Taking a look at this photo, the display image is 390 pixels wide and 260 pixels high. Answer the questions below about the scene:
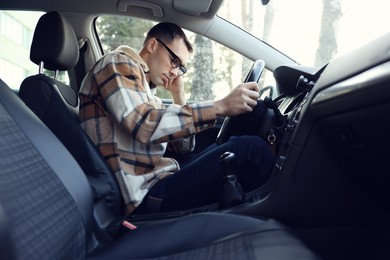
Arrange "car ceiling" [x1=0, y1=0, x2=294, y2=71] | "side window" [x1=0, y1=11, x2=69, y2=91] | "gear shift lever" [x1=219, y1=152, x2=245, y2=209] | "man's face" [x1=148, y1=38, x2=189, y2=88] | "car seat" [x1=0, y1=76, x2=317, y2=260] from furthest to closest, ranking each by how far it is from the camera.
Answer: "side window" [x1=0, y1=11, x2=69, y2=91] < "car ceiling" [x1=0, y1=0, x2=294, y2=71] < "man's face" [x1=148, y1=38, x2=189, y2=88] < "gear shift lever" [x1=219, y1=152, x2=245, y2=209] < "car seat" [x1=0, y1=76, x2=317, y2=260]

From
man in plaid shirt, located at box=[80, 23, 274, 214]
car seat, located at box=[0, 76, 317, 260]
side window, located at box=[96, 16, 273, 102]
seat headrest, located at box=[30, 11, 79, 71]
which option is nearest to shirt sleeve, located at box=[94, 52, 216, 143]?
man in plaid shirt, located at box=[80, 23, 274, 214]

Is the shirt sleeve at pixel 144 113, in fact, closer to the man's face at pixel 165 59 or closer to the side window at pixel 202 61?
the man's face at pixel 165 59

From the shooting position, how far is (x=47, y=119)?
1.52m

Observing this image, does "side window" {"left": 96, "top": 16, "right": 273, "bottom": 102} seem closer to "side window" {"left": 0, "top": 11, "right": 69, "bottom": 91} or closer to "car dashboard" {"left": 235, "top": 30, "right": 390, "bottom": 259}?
"side window" {"left": 0, "top": 11, "right": 69, "bottom": 91}

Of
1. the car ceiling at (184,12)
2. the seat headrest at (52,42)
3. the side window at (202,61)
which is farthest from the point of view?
the side window at (202,61)

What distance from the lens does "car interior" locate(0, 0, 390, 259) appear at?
92 cm

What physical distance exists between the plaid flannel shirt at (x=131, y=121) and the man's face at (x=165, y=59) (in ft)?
0.50

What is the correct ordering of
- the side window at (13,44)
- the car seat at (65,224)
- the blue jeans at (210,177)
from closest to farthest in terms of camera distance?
1. the car seat at (65,224)
2. the blue jeans at (210,177)
3. the side window at (13,44)

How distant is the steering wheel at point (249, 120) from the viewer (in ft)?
5.27

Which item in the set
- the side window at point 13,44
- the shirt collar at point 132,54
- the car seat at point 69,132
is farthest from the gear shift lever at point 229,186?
the side window at point 13,44

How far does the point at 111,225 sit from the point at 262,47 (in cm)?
117

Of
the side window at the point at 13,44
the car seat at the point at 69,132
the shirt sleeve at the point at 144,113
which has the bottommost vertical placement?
the side window at the point at 13,44

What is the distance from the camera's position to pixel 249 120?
65.4 inches

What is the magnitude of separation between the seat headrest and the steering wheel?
63 cm
